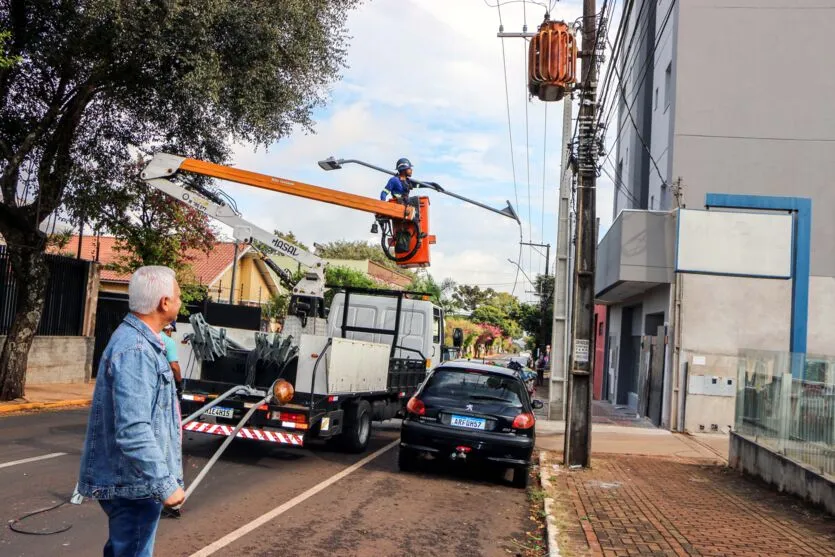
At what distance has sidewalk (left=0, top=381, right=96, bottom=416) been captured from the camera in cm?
1470

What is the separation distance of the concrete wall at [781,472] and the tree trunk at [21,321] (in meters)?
12.8

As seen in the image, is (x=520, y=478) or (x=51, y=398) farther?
(x=51, y=398)

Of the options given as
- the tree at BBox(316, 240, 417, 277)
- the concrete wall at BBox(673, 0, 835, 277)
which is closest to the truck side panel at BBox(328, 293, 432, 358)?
the concrete wall at BBox(673, 0, 835, 277)

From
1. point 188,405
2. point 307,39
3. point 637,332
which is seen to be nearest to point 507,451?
point 188,405

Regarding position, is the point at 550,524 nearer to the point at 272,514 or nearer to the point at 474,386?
the point at 272,514

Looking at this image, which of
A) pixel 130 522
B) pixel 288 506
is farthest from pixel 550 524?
pixel 130 522

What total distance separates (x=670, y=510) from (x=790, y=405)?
2.67m

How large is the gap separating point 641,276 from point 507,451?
33.0 feet

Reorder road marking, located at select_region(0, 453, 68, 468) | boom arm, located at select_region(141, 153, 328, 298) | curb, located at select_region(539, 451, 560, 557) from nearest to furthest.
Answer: curb, located at select_region(539, 451, 560, 557), road marking, located at select_region(0, 453, 68, 468), boom arm, located at select_region(141, 153, 328, 298)

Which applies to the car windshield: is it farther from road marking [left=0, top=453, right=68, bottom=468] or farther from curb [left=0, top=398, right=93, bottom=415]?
curb [left=0, top=398, right=93, bottom=415]

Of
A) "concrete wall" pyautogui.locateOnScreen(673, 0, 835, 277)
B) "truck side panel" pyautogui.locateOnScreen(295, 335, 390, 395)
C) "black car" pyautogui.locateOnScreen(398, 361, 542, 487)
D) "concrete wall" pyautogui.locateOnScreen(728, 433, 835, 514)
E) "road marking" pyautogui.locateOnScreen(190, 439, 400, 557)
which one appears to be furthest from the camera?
"concrete wall" pyautogui.locateOnScreen(673, 0, 835, 277)

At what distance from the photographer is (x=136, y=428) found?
3.18m

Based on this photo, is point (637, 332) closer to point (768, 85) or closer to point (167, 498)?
point (768, 85)

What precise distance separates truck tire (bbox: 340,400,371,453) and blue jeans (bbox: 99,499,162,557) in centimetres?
809
